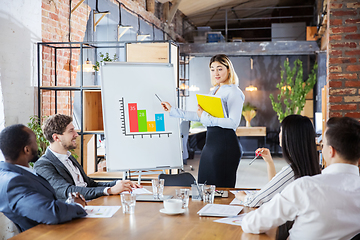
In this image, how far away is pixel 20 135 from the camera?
1585 mm

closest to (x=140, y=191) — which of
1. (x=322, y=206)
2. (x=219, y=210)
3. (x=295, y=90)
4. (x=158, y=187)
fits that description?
(x=158, y=187)

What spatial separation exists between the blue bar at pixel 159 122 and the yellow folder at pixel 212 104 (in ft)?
1.42

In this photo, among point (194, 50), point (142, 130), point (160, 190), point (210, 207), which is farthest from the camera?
point (194, 50)

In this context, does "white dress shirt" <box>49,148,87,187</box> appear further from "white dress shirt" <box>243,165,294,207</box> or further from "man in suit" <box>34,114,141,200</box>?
"white dress shirt" <box>243,165,294,207</box>

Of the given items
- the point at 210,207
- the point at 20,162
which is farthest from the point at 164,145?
the point at 20,162

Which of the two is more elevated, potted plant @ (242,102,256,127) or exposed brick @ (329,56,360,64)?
exposed brick @ (329,56,360,64)

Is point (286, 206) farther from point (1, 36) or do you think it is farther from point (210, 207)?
point (1, 36)

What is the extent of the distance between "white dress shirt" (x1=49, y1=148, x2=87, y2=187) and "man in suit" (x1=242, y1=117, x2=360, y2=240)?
4.61ft

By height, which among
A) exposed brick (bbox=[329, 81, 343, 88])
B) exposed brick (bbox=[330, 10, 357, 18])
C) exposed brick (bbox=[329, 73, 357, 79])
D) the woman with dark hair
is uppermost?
exposed brick (bbox=[330, 10, 357, 18])

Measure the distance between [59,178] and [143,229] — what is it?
95cm

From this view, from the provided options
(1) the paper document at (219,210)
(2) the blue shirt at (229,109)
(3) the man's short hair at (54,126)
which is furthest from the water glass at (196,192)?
(3) the man's short hair at (54,126)

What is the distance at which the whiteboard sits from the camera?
9.71ft

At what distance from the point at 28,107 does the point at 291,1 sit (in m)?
10.0

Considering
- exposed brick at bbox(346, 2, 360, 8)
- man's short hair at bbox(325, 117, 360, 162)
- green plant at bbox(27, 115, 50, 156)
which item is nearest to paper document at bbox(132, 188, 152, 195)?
man's short hair at bbox(325, 117, 360, 162)
